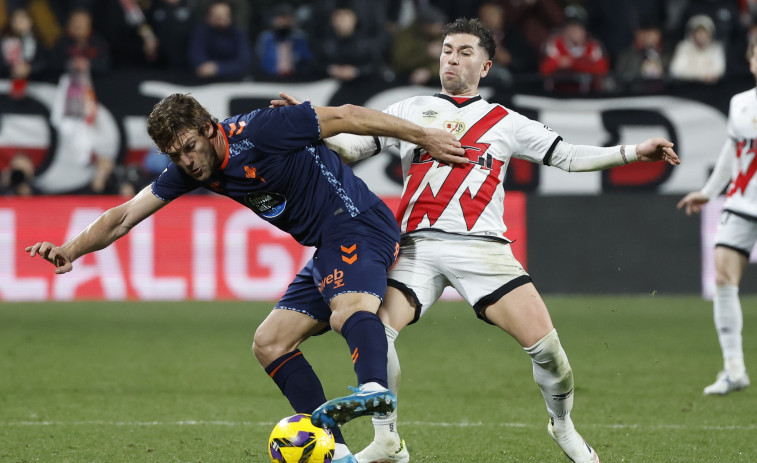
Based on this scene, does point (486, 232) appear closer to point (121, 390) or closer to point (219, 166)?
point (219, 166)

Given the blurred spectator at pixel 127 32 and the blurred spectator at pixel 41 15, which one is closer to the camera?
the blurred spectator at pixel 127 32

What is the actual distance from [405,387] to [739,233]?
2.49 metres

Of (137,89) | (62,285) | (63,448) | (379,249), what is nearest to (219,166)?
(379,249)

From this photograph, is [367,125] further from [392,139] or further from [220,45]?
[220,45]

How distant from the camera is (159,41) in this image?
14.1m

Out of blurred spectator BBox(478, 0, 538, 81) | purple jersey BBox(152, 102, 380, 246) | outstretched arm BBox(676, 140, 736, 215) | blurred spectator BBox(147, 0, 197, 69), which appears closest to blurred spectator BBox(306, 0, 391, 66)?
blurred spectator BBox(478, 0, 538, 81)

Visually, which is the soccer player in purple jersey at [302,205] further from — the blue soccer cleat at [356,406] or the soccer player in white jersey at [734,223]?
the soccer player in white jersey at [734,223]

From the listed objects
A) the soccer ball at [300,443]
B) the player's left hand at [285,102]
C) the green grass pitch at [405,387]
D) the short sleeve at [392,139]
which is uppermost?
the player's left hand at [285,102]

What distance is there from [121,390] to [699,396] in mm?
3872

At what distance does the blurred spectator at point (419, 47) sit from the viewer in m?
13.7

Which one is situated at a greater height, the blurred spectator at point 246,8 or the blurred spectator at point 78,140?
the blurred spectator at point 246,8

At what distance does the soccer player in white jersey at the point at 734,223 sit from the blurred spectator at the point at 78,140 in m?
7.78

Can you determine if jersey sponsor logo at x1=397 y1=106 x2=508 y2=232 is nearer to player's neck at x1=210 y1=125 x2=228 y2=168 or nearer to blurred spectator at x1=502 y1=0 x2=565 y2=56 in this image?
player's neck at x1=210 y1=125 x2=228 y2=168

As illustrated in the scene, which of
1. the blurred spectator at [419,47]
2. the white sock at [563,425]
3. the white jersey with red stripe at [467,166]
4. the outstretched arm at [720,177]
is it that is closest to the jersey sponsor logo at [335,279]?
the white jersey with red stripe at [467,166]
